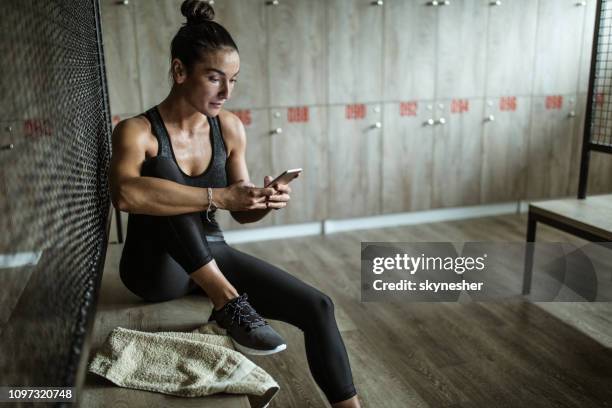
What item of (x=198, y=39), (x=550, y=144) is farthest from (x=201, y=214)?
(x=550, y=144)

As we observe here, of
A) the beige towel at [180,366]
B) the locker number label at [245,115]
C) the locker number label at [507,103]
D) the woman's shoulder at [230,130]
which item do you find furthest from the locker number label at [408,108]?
the beige towel at [180,366]

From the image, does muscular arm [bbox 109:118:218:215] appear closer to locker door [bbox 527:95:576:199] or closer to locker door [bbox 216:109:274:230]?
locker door [bbox 216:109:274:230]

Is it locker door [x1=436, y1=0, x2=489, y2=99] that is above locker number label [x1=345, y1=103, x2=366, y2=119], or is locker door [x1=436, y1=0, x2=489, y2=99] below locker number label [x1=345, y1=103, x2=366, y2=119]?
above

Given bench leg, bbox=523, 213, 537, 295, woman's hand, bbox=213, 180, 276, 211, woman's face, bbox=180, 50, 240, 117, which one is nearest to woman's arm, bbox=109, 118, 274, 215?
woman's hand, bbox=213, 180, 276, 211

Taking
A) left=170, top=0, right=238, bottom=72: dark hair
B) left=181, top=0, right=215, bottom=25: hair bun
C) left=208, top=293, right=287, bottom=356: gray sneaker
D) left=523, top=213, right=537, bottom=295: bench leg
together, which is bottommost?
left=523, top=213, right=537, bottom=295: bench leg

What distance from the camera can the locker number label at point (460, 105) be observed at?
4.26m

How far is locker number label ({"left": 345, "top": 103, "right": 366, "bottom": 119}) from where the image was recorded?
403 centimetres

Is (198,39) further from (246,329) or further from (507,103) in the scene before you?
(507,103)

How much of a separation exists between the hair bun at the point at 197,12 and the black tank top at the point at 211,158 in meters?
0.33

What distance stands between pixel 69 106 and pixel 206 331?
75cm

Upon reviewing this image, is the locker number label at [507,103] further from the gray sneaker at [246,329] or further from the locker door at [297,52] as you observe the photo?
the gray sneaker at [246,329]

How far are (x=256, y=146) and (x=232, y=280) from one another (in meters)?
2.18

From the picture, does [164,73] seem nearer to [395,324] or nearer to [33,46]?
[395,324]

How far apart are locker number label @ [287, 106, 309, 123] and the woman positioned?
6.54 feet
